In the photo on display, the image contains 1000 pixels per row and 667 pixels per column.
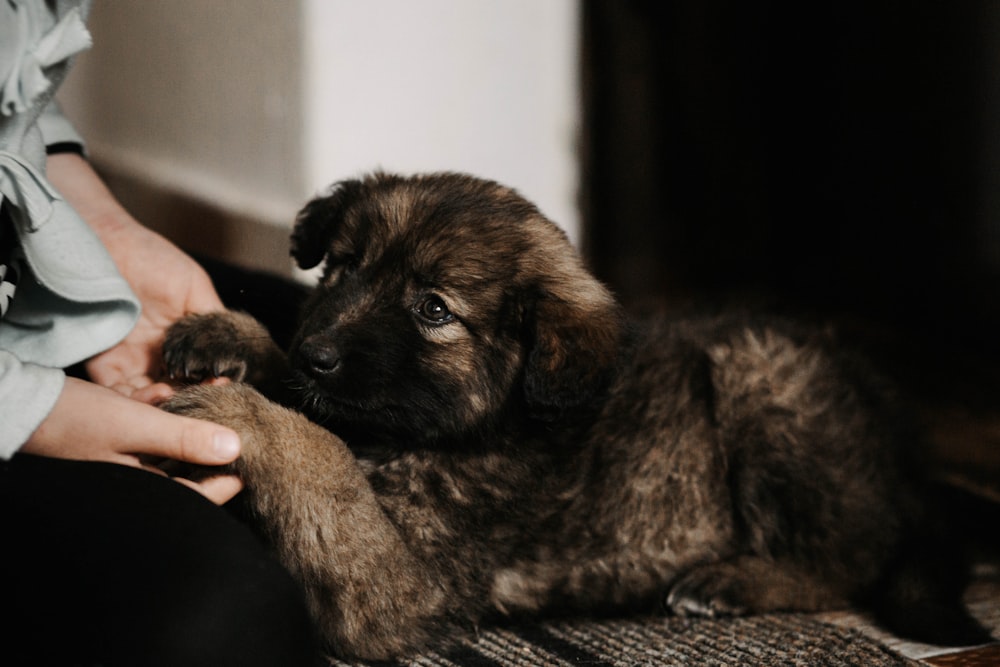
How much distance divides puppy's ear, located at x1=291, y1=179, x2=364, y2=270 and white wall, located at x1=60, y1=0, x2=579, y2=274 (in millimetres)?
941

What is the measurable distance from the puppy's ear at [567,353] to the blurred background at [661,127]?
3.93 feet

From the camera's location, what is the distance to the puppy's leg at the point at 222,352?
2.14 m

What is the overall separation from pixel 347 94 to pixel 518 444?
192cm

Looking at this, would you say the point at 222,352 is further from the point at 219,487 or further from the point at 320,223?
the point at 219,487

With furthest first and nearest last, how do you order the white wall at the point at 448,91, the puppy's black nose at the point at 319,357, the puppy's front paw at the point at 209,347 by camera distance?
the white wall at the point at 448,91 → the puppy's front paw at the point at 209,347 → the puppy's black nose at the point at 319,357

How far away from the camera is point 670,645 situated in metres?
2.01

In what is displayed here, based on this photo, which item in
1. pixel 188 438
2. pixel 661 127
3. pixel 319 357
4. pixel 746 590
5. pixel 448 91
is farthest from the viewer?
pixel 661 127

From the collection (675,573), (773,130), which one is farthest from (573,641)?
(773,130)

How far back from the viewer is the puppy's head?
1.93 meters

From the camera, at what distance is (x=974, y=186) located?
146 inches

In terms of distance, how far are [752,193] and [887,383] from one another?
311cm

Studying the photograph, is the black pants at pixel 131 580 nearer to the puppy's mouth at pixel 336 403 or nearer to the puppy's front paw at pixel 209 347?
the puppy's mouth at pixel 336 403

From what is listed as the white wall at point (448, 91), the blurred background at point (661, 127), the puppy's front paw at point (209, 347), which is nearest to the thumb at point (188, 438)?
the puppy's front paw at point (209, 347)

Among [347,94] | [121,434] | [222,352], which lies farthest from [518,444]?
[347,94]
